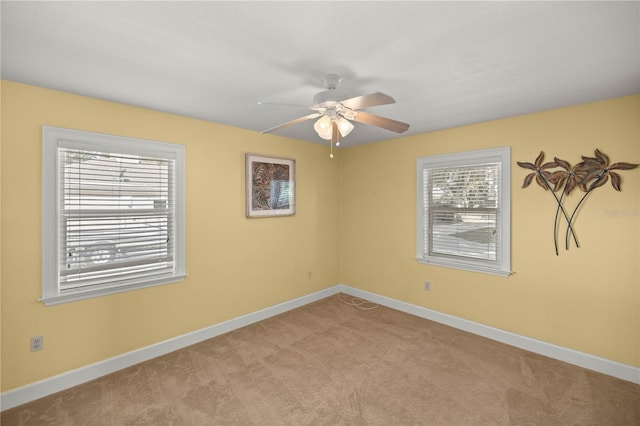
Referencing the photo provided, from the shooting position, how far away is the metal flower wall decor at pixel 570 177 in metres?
2.57

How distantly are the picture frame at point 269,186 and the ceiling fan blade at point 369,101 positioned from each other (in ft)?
6.86

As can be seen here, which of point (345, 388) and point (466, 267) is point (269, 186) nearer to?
point (345, 388)

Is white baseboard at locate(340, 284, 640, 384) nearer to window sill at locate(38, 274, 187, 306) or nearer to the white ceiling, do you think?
the white ceiling

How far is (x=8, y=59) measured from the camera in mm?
1830

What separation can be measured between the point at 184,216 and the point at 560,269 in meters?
3.83

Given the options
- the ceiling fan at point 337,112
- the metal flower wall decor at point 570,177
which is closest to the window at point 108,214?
the ceiling fan at point 337,112

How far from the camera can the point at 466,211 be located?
138 inches

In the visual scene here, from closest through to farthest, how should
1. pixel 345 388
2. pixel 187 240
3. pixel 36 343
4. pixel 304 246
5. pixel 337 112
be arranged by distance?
pixel 337 112 → pixel 36 343 → pixel 345 388 → pixel 187 240 → pixel 304 246

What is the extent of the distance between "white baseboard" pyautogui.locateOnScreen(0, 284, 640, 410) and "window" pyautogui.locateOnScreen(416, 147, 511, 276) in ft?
2.26

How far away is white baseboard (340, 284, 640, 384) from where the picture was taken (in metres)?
2.54

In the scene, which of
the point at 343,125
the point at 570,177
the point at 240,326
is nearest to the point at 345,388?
the point at 240,326

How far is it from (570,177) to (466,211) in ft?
3.32

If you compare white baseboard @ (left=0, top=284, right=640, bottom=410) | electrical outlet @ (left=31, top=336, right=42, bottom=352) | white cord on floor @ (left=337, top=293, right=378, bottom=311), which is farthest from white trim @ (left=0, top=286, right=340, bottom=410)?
white cord on floor @ (left=337, top=293, right=378, bottom=311)

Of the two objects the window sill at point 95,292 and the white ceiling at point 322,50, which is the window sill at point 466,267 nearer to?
the white ceiling at point 322,50
